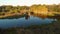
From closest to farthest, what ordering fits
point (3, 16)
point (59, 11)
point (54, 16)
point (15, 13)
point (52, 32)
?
point (52, 32)
point (3, 16)
point (15, 13)
point (59, 11)
point (54, 16)

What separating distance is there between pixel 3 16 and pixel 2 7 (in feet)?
4.51

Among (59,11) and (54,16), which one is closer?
(59,11)

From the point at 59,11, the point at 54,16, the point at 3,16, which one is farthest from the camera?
the point at 54,16

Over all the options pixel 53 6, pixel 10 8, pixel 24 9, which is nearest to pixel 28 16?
pixel 24 9

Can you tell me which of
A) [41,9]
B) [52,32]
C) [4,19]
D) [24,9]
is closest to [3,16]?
[4,19]

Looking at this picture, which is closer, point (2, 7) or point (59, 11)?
point (2, 7)

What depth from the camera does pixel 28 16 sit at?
48.4ft

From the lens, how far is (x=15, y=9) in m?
14.1

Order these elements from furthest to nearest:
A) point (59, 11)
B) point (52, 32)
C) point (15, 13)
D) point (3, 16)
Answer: point (59, 11)
point (15, 13)
point (3, 16)
point (52, 32)

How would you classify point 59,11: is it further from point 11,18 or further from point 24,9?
point 11,18

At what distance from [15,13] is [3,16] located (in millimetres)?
1466

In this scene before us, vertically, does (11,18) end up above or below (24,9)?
below

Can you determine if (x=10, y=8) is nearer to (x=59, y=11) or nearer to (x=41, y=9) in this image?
(x=41, y=9)

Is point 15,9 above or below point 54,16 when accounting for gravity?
above
